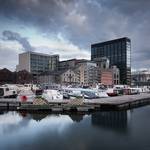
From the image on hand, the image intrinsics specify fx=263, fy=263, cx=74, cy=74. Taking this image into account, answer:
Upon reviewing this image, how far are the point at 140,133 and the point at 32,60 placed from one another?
14416cm

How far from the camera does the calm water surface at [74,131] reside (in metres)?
22.5

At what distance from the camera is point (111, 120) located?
34406 mm

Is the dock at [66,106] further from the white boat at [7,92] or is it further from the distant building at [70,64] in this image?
the distant building at [70,64]

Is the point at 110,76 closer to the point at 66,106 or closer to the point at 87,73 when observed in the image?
the point at 87,73

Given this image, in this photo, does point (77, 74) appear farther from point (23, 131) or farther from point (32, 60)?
point (23, 131)

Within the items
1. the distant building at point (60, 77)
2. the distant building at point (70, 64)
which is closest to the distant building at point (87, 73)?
the distant building at point (60, 77)

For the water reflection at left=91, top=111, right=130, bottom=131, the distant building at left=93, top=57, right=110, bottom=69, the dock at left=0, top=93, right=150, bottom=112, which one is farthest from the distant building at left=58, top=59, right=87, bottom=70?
the water reflection at left=91, top=111, right=130, bottom=131

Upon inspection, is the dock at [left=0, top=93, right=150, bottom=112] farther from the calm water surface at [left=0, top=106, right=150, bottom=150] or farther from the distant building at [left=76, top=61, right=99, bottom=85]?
the distant building at [left=76, top=61, right=99, bottom=85]

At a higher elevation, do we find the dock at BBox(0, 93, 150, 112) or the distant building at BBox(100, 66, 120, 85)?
the distant building at BBox(100, 66, 120, 85)

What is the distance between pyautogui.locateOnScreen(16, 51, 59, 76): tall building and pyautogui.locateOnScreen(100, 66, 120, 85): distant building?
33.8 metres

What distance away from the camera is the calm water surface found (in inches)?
884

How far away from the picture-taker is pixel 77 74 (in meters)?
153

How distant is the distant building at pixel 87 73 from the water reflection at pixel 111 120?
11319 cm

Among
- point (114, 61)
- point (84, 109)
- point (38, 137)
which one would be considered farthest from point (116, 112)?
point (114, 61)
